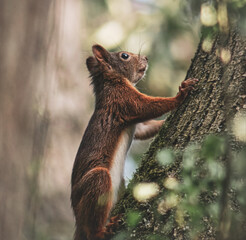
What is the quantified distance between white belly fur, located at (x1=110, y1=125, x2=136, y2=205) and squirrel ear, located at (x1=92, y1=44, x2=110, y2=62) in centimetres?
101

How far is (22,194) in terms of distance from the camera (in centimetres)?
561

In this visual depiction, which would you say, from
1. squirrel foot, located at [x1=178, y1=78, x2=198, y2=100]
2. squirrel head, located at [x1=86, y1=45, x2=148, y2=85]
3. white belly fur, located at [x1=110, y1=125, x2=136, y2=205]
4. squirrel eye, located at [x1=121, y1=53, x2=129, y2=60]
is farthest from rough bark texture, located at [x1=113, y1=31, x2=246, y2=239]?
squirrel eye, located at [x1=121, y1=53, x2=129, y2=60]

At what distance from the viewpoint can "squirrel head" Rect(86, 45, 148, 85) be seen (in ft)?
15.2

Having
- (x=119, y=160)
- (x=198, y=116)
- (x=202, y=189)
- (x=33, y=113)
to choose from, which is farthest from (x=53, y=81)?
(x=202, y=189)

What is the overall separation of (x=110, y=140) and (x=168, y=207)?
4.84ft

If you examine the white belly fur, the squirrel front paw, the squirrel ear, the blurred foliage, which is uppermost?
the squirrel ear

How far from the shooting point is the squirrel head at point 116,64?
4.62 m

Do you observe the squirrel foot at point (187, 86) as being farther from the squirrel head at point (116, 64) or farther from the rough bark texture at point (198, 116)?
the squirrel head at point (116, 64)

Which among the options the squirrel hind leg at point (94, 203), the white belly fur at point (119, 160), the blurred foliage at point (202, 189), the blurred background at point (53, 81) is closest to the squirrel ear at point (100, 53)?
the blurred background at point (53, 81)

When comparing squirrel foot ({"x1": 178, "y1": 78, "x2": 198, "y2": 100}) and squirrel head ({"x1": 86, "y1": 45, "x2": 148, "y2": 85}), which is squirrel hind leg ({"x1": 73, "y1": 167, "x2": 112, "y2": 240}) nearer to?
squirrel foot ({"x1": 178, "y1": 78, "x2": 198, "y2": 100})

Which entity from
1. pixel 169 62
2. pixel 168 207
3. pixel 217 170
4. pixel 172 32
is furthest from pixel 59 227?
pixel 217 170

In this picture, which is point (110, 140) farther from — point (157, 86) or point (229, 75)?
point (157, 86)

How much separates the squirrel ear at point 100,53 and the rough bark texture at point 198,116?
1637 mm

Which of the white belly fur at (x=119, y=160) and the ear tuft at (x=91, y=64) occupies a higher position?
the ear tuft at (x=91, y=64)
